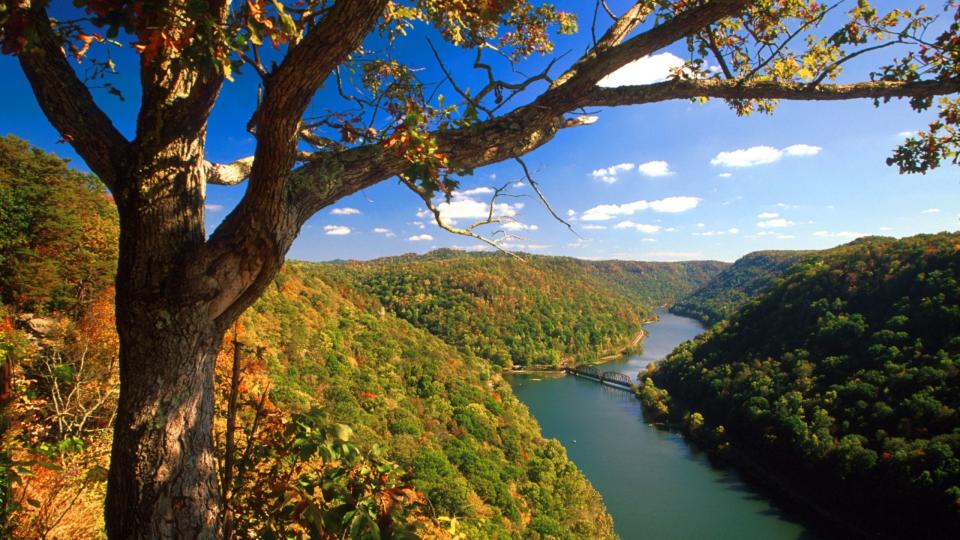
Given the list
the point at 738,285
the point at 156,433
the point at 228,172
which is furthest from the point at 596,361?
the point at 156,433

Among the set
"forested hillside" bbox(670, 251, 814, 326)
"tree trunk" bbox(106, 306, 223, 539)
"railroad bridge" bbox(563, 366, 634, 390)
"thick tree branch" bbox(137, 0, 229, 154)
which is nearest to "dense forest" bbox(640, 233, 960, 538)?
"railroad bridge" bbox(563, 366, 634, 390)

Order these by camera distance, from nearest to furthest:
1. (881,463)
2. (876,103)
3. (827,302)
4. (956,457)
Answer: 1. (876,103)
2. (956,457)
3. (881,463)
4. (827,302)

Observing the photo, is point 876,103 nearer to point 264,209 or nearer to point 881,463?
point 264,209

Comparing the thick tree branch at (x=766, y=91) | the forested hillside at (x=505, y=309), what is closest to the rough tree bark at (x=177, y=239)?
the thick tree branch at (x=766, y=91)

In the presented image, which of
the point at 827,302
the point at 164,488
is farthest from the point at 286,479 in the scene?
the point at 827,302

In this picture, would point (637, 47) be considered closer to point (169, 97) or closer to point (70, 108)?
point (169, 97)

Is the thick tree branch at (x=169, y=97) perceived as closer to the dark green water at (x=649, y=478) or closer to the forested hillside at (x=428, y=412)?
the forested hillside at (x=428, y=412)
